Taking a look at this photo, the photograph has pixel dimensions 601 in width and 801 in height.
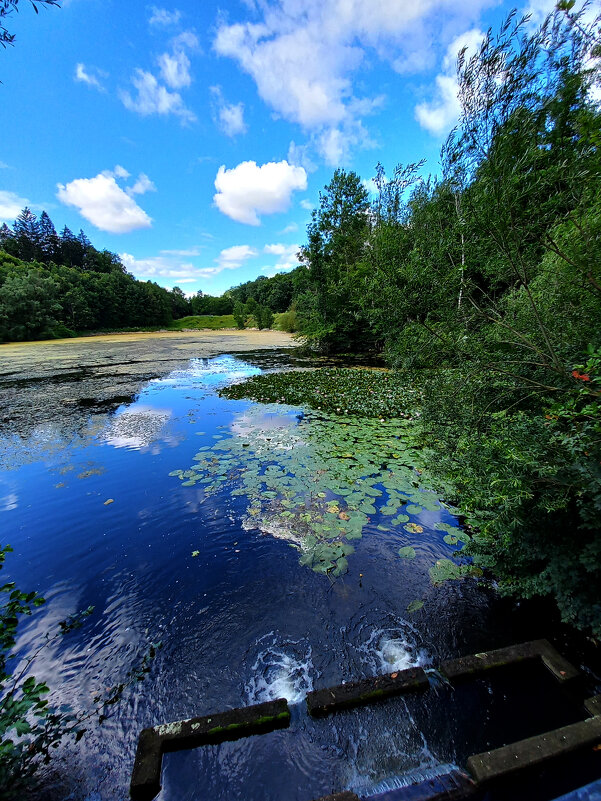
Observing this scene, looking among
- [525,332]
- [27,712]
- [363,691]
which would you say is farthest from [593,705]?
[27,712]

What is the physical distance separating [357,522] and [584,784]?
9.33 feet

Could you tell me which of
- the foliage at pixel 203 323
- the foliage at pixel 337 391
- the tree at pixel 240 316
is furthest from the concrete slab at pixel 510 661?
the foliage at pixel 203 323

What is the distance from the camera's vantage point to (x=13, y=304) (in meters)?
37.4

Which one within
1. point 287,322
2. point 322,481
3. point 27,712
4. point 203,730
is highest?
point 287,322

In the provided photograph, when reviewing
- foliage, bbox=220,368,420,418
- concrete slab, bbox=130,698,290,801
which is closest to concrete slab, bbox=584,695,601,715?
concrete slab, bbox=130,698,290,801

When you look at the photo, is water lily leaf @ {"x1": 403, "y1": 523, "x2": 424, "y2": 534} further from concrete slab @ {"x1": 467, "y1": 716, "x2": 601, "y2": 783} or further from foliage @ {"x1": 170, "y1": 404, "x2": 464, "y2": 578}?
concrete slab @ {"x1": 467, "y1": 716, "x2": 601, "y2": 783}

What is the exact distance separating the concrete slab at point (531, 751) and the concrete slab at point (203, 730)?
126cm

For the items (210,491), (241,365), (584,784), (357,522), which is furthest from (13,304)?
(584,784)

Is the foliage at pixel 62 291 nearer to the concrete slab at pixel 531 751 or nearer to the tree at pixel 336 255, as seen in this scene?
the tree at pixel 336 255

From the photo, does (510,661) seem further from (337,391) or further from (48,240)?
(48,240)

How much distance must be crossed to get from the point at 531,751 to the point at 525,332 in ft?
12.0

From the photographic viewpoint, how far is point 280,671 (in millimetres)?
2674

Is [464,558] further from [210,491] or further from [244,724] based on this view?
[210,491]

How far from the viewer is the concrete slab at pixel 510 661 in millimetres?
2475
